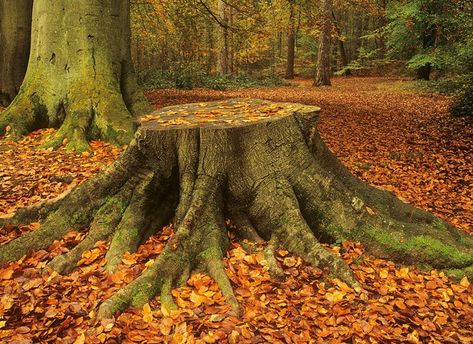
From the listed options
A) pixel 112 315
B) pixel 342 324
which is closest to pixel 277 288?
pixel 342 324

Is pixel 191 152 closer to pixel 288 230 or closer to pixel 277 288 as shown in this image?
pixel 288 230

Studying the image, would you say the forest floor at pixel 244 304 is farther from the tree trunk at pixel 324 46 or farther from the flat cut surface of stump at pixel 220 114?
the tree trunk at pixel 324 46

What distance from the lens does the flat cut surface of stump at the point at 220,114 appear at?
3947 millimetres

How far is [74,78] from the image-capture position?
745cm

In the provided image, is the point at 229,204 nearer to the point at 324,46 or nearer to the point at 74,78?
the point at 74,78

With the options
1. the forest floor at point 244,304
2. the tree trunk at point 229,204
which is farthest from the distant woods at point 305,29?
the forest floor at point 244,304

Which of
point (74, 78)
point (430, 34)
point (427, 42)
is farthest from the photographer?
point (427, 42)

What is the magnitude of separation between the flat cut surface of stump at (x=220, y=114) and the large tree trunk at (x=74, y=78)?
9.18ft

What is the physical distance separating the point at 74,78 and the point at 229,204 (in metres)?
4.99

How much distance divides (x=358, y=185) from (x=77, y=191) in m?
3.10

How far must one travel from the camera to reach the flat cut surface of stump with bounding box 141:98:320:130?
3.95m

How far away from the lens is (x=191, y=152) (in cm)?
384

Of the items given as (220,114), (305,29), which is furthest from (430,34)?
(220,114)

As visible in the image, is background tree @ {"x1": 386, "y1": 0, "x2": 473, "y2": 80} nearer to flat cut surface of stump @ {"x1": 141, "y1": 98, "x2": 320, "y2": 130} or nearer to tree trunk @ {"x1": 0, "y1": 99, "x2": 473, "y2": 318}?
flat cut surface of stump @ {"x1": 141, "y1": 98, "x2": 320, "y2": 130}
